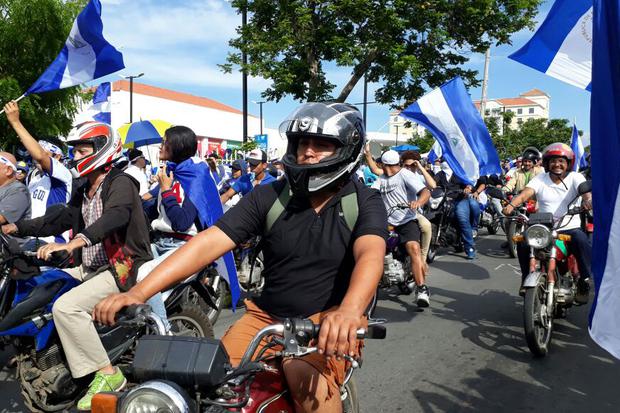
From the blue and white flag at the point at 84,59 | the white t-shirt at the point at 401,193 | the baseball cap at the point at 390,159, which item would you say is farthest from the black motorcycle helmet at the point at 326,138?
the baseball cap at the point at 390,159

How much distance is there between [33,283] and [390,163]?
4.64 meters

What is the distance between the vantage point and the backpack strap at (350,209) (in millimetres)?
2490

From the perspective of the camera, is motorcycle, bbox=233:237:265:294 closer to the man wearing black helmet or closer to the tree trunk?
the man wearing black helmet

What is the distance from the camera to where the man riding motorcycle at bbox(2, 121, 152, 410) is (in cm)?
346

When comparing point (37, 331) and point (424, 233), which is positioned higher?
point (37, 331)

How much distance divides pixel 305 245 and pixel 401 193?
15.4 feet

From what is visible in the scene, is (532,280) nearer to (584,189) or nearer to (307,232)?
(584,189)

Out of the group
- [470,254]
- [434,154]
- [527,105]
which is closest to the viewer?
[470,254]

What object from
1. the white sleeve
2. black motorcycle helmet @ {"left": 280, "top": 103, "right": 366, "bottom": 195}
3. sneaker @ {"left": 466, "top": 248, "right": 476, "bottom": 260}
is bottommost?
sneaker @ {"left": 466, "top": 248, "right": 476, "bottom": 260}

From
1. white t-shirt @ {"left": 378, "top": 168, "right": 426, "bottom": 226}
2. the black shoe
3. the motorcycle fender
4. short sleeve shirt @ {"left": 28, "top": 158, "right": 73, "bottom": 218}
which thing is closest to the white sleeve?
short sleeve shirt @ {"left": 28, "top": 158, "right": 73, "bottom": 218}

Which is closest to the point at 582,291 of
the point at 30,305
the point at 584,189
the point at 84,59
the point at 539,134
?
the point at 584,189

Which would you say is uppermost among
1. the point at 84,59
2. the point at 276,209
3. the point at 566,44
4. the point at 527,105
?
Result: the point at 527,105

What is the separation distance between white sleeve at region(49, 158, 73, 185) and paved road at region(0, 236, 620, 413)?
1807 millimetres

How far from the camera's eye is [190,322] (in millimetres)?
4496
